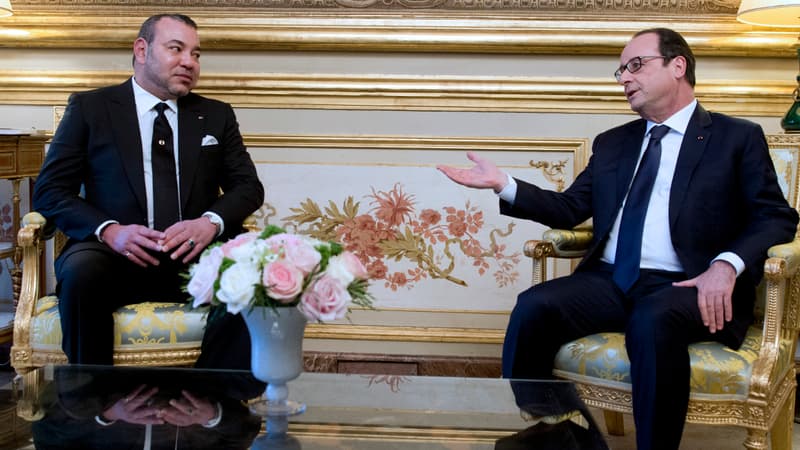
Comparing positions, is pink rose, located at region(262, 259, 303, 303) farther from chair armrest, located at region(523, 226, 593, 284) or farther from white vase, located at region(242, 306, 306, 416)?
chair armrest, located at region(523, 226, 593, 284)

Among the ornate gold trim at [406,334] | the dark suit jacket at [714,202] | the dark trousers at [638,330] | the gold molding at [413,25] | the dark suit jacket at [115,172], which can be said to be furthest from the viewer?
the ornate gold trim at [406,334]

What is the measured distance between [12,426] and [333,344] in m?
1.98

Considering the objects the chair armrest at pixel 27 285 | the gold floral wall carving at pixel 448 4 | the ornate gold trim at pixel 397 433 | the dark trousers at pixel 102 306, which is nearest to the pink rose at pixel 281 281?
the ornate gold trim at pixel 397 433

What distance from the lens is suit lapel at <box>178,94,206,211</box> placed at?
2988 mm

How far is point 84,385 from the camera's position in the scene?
2.12 metres

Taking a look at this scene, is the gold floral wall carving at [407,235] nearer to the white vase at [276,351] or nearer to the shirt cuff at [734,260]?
the shirt cuff at [734,260]

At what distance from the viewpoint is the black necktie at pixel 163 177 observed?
2.93 metres

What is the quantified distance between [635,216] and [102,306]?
1623 mm

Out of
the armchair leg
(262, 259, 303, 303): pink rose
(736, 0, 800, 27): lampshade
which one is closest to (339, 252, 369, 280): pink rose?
(262, 259, 303, 303): pink rose

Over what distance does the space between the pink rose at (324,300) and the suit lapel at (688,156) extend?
1.29 meters

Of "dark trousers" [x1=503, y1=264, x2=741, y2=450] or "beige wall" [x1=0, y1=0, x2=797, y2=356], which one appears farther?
"beige wall" [x1=0, y1=0, x2=797, y2=356]

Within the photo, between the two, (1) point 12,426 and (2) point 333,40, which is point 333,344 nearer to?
(2) point 333,40

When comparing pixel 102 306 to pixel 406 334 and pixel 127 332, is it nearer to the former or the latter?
pixel 127 332

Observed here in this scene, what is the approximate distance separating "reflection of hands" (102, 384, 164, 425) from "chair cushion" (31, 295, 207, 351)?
1.85ft
